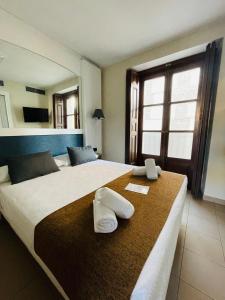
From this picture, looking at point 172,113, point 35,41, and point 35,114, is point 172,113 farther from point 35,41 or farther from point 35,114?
point 35,41

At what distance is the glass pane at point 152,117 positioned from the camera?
305 cm

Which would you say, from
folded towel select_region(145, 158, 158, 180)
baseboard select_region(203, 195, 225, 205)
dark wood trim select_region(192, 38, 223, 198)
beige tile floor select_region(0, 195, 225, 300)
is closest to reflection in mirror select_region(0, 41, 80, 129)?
beige tile floor select_region(0, 195, 225, 300)

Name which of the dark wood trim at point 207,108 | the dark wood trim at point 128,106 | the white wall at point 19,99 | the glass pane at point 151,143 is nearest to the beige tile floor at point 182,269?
the dark wood trim at point 207,108

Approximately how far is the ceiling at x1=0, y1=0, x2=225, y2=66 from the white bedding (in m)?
2.19

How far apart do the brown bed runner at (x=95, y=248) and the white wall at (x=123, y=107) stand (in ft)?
5.32

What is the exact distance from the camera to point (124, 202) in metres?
0.98

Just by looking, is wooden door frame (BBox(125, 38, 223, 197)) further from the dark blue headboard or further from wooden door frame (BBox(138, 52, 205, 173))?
the dark blue headboard

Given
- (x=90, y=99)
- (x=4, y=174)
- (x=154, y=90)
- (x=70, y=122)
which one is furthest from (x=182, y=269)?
(x=90, y=99)

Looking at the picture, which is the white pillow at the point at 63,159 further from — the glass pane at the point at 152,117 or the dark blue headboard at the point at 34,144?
the glass pane at the point at 152,117

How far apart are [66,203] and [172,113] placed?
264 centimetres

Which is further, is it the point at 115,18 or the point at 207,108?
the point at 207,108

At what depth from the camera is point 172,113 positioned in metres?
2.88

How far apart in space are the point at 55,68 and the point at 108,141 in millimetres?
1897

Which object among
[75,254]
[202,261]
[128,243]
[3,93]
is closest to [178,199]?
[202,261]
